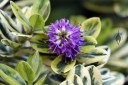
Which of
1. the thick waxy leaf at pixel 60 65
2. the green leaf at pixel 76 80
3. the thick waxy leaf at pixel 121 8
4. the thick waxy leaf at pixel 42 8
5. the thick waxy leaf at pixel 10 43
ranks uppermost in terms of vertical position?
the thick waxy leaf at pixel 121 8

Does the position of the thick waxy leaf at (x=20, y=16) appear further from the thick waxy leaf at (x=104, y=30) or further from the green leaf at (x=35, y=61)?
the thick waxy leaf at (x=104, y=30)

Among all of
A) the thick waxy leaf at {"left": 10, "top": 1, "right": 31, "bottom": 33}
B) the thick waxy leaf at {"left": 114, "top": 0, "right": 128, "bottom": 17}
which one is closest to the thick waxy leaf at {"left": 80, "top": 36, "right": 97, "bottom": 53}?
the thick waxy leaf at {"left": 10, "top": 1, "right": 31, "bottom": 33}

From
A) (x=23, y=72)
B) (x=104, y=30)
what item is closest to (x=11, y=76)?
(x=23, y=72)

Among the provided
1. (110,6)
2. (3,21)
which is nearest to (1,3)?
(3,21)

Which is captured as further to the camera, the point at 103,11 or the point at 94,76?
the point at 103,11

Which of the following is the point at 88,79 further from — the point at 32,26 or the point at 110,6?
the point at 110,6

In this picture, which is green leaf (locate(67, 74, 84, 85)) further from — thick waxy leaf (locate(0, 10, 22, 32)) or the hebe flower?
thick waxy leaf (locate(0, 10, 22, 32))

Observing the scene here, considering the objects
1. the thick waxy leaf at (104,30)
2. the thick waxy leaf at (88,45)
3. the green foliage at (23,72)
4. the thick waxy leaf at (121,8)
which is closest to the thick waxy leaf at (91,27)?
the thick waxy leaf at (88,45)

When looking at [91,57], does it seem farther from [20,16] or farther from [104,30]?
[104,30]
